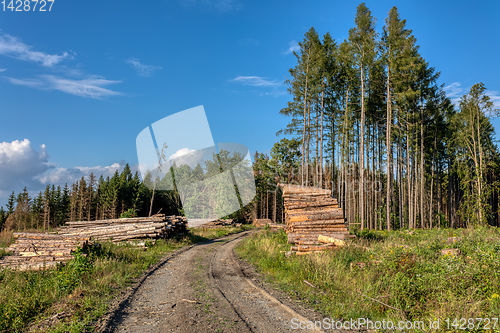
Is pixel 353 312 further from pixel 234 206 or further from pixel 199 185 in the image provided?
pixel 199 185

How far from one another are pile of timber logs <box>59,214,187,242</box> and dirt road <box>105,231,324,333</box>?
7.07 m

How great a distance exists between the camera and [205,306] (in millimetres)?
6391

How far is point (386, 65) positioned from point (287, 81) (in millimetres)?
9045

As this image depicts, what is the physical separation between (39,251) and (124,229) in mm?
5979

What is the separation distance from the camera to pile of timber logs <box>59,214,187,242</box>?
16.5 metres

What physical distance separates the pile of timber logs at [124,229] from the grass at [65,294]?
5.22 metres

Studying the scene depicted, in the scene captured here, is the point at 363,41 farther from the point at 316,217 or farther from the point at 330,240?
the point at 330,240

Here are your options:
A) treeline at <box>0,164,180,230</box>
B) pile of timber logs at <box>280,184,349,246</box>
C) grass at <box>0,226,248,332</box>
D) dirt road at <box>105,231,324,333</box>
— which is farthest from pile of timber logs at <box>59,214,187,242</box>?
treeline at <box>0,164,180,230</box>

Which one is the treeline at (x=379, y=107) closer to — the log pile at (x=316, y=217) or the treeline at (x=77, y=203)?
the log pile at (x=316, y=217)

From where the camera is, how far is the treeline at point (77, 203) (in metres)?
54.0

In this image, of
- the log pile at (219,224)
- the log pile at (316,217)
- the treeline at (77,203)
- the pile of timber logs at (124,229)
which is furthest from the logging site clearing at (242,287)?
the treeline at (77,203)

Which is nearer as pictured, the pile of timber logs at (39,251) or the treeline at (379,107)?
the pile of timber logs at (39,251)

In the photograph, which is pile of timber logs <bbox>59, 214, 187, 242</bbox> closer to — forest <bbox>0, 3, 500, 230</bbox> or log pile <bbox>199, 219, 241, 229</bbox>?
forest <bbox>0, 3, 500, 230</bbox>

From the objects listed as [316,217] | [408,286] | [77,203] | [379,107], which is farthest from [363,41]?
[77,203]
